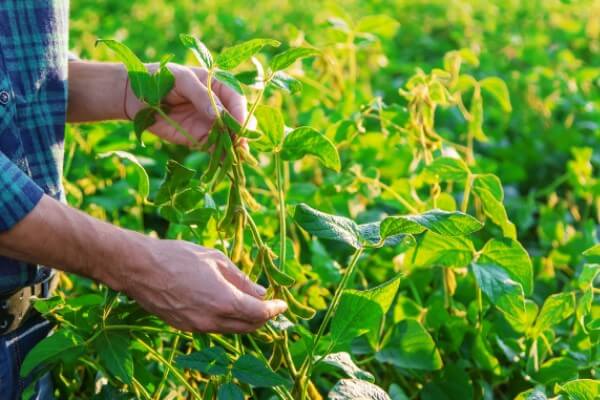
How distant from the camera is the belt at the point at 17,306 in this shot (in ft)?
4.18

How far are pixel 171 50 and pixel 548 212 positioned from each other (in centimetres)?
182

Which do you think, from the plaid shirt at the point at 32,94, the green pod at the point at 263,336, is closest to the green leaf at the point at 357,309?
the green pod at the point at 263,336

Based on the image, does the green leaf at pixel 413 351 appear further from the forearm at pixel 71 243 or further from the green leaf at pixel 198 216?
the forearm at pixel 71 243

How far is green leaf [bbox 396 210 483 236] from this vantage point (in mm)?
1118

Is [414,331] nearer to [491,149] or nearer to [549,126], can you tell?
[491,149]

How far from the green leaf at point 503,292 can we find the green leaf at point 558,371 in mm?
164

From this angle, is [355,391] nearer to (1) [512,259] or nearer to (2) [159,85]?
(1) [512,259]

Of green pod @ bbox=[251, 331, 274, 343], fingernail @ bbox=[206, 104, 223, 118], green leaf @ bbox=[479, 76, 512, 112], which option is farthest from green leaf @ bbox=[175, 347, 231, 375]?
green leaf @ bbox=[479, 76, 512, 112]

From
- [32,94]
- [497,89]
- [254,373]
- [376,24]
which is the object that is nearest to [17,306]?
[32,94]

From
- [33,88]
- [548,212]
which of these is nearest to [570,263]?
[548,212]

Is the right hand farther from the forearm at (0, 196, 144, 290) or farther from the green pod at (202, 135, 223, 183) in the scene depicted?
the green pod at (202, 135, 223, 183)

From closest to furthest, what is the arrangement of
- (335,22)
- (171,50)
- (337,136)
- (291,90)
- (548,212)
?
(291,90) → (337,136) → (335,22) → (548,212) → (171,50)

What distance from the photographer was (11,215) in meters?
1.01

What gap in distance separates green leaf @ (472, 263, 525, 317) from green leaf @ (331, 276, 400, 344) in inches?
6.5
